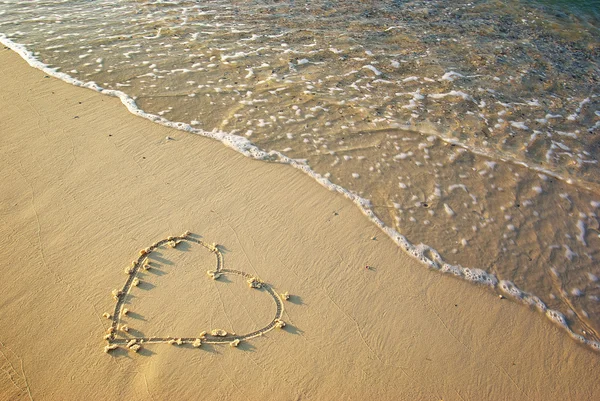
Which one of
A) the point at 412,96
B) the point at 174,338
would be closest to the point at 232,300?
the point at 174,338

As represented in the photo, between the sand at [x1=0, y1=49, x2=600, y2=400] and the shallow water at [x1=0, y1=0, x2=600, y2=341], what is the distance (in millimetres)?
445

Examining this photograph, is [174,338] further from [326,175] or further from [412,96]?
[412,96]

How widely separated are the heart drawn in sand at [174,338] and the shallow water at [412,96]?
1352 millimetres

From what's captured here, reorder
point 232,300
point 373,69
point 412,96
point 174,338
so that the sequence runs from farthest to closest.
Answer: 1. point 373,69
2. point 412,96
3. point 232,300
4. point 174,338

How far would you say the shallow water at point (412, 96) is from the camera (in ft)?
13.0

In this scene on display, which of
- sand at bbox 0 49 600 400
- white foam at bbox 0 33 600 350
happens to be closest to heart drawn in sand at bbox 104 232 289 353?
sand at bbox 0 49 600 400

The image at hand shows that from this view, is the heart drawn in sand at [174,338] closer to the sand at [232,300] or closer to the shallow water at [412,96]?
the sand at [232,300]

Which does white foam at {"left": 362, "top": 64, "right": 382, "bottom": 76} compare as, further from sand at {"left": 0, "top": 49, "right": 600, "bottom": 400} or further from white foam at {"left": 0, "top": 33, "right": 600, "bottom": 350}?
sand at {"left": 0, "top": 49, "right": 600, "bottom": 400}

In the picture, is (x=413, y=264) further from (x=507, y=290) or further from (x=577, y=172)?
(x=577, y=172)

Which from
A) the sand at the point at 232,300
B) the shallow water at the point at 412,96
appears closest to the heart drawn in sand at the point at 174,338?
the sand at the point at 232,300

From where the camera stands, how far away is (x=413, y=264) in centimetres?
361

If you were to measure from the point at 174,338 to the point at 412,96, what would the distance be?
4.11m

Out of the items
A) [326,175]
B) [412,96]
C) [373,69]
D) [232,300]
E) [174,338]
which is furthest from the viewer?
[373,69]

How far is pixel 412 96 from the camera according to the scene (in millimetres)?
5617
